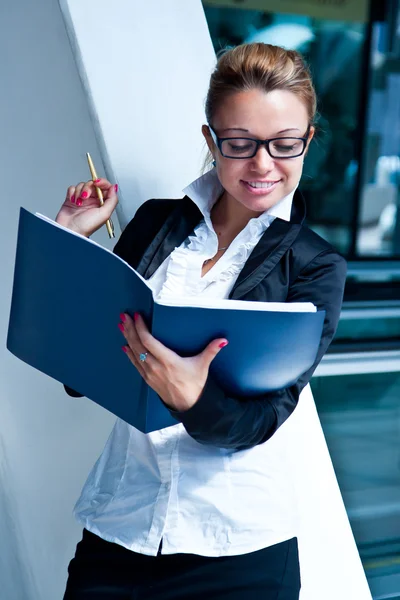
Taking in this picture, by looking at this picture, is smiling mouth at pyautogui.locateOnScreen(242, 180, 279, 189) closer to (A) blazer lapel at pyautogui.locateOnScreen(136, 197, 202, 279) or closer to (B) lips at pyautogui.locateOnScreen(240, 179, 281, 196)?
(B) lips at pyautogui.locateOnScreen(240, 179, 281, 196)

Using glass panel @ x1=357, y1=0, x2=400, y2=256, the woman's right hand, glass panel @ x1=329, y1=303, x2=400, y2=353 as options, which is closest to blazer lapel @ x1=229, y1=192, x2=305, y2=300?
the woman's right hand

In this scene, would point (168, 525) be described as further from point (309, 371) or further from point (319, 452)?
point (319, 452)

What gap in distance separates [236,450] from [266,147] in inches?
18.7

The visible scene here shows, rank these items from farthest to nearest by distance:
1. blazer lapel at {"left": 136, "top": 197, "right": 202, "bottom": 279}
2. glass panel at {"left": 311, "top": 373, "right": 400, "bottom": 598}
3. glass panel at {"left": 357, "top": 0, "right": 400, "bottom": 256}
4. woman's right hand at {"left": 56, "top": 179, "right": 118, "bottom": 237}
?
glass panel at {"left": 357, "top": 0, "right": 400, "bottom": 256} < glass panel at {"left": 311, "top": 373, "right": 400, "bottom": 598} < woman's right hand at {"left": 56, "top": 179, "right": 118, "bottom": 237} < blazer lapel at {"left": 136, "top": 197, "right": 202, "bottom": 279}

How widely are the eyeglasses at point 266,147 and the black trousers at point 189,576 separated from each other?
0.62 metres

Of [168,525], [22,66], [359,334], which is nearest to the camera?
[168,525]

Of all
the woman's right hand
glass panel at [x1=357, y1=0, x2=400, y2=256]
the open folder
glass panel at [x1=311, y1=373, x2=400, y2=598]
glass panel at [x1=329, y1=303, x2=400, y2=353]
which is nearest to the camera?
the open folder

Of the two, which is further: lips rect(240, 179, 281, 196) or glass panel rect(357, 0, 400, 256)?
glass panel rect(357, 0, 400, 256)

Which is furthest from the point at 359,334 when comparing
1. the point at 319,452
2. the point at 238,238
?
the point at 238,238

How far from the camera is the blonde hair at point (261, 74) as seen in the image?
1.10 metres

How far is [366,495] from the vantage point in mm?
3168

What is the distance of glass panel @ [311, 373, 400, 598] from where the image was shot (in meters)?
2.80

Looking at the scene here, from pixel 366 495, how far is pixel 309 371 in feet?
7.55

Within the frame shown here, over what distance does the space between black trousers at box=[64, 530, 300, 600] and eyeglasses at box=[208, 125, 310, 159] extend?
617 mm
